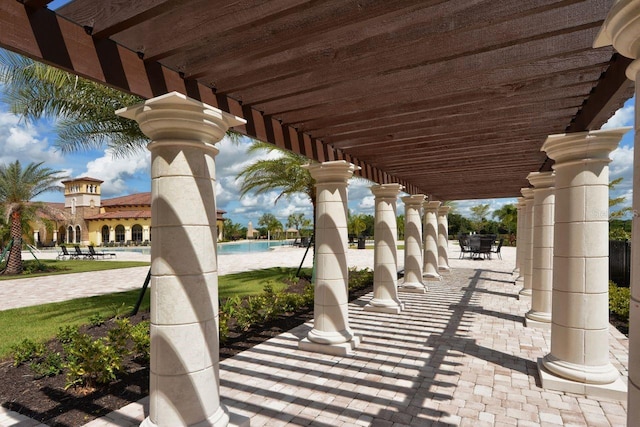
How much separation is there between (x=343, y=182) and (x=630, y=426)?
5306mm

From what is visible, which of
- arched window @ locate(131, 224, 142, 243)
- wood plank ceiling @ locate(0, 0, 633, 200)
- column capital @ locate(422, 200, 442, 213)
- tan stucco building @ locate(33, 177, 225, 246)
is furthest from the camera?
arched window @ locate(131, 224, 142, 243)

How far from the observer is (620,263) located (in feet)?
42.1

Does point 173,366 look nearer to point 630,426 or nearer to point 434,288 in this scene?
point 630,426

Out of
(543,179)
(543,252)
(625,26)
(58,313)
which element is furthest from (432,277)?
(625,26)

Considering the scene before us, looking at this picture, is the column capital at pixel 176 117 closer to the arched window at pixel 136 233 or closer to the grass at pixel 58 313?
the grass at pixel 58 313

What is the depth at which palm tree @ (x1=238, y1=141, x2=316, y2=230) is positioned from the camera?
630 inches

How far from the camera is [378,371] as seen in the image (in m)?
5.60

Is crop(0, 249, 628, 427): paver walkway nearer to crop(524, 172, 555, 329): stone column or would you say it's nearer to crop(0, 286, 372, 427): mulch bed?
crop(0, 286, 372, 427): mulch bed

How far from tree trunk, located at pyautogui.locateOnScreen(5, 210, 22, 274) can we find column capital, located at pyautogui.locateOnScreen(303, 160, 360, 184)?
20793mm

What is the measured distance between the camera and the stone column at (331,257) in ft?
21.8

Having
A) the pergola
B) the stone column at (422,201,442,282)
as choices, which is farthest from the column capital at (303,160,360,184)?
the stone column at (422,201,442,282)

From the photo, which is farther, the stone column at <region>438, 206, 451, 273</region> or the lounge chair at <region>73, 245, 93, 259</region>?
the lounge chair at <region>73, 245, 93, 259</region>

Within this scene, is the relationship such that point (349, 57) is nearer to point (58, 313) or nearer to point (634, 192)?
point (634, 192)

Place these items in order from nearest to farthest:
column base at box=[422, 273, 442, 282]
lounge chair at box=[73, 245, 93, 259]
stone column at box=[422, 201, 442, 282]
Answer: column base at box=[422, 273, 442, 282]
stone column at box=[422, 201, 442, 282]
lounge chair at box=[73, 245, 93, 259]
